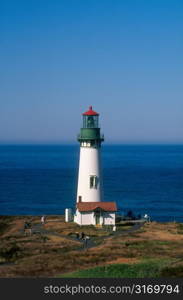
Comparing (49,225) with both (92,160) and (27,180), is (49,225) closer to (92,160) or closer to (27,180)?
(92,160)

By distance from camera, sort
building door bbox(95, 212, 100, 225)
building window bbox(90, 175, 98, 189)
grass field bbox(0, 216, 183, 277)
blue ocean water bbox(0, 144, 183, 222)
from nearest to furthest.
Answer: grass field bbox(0, 216, 183, 277) < building door bbox(95, 212, 100, 225) < building window bbox(90, 175, 98, 189) < blue ocean water bbox(0, 144, 183, 222)

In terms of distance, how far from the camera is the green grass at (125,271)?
1140 inches

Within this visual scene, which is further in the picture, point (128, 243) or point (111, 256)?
point (128, 243)

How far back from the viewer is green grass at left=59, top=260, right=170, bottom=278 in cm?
2895

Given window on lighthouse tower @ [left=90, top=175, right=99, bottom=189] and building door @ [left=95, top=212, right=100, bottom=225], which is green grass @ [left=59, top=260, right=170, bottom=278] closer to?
building door @ [left=95, top=212, right=100, bottom=225]

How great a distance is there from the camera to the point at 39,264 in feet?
108

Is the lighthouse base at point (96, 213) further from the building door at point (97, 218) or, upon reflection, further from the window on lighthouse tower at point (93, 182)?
the window on lighthouse tower at point (93, 182)

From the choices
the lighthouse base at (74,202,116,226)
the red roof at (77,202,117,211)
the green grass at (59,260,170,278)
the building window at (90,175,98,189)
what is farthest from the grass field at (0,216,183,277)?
the building window at (90,175,98,189)

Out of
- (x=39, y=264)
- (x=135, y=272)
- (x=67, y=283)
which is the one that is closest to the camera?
(x=67, y=283)

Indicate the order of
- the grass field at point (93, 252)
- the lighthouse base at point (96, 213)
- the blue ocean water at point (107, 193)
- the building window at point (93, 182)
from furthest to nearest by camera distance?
the blue ocean water at point (107, 193) → the building window at point (93, 182) → the lighthouse base at point (96, 213) → the grass field at point (93, 252)

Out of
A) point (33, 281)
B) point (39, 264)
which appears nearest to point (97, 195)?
point (39, 264)

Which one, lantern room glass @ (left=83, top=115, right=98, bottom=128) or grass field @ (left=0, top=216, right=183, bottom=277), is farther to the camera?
lantern room glass @ (left=83, top=115, right=98, bottom=128)

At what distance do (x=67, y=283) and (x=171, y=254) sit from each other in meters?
13.9

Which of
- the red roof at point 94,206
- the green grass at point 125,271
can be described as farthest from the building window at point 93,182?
the green grass at point 125,271
